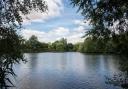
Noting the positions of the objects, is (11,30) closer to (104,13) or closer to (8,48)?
(8,48)

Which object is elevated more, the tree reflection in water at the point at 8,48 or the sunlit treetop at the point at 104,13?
the sunlit treetop at the point at 104,13

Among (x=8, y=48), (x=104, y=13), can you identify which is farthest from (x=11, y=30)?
(x=104, y=13)

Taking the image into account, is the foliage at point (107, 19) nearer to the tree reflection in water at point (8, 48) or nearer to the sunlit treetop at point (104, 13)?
the sunlit treetop at point (104, 13)

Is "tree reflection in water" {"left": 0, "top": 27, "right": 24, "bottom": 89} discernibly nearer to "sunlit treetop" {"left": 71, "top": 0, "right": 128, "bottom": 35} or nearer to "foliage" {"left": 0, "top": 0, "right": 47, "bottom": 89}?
"foliage" {"left": 0, "top": 0, "right": 47, "bottom": 89}

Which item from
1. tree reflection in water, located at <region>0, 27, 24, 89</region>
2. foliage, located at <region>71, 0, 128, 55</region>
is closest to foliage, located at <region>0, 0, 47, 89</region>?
tree reflection in water, located at <region>0, 27, 24, 89</region>

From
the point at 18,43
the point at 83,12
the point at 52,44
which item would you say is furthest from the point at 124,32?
the point at 52,44

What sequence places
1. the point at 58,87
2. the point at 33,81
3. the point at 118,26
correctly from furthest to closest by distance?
the point at 33,81 < the point at 58,87 < the point at 118,26

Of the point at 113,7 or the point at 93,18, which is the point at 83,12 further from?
the point at 113,7

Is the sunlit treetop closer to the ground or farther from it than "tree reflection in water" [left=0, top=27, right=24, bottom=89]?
farther from it

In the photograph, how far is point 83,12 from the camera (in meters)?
8.88

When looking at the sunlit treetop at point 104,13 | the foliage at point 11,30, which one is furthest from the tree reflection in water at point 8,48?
the sunlit treetop at point 104,13

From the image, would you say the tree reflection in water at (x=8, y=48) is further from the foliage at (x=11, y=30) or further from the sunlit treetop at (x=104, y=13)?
the sunlit treetop at (x=104, y=13)

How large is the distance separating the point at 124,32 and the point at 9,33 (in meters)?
3.95

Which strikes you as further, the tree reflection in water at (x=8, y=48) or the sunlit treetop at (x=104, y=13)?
the sunlit treetop at (x=104, y=13)
